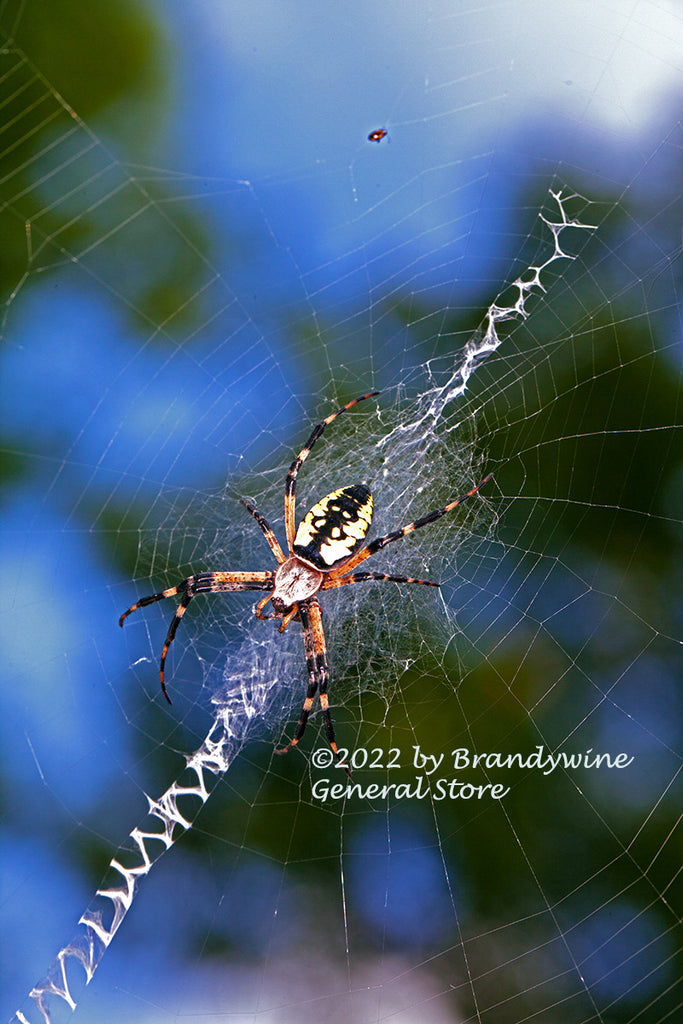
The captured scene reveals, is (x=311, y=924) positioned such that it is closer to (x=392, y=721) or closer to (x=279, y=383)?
(x=392, y=721)

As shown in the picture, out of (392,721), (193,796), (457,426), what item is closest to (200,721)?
(193,796)

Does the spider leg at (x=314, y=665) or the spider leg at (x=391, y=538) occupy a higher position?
the spider leg at (x=391, y=538)

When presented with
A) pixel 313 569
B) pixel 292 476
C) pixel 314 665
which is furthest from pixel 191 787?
pixel 292 476

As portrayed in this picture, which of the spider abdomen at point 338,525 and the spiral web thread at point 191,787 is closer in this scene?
the spider abdomen at point 338,525

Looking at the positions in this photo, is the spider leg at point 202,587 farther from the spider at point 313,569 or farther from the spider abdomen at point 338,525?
the spider abdomen at point 338,525

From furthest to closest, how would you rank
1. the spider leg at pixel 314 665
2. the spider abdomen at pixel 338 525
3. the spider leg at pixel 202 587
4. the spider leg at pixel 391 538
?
the spider leg at pixel 202 587
the spider leg at pixel 314 665
the spider leg at pixel 391 538
the spider abdomen at pixel 338 525

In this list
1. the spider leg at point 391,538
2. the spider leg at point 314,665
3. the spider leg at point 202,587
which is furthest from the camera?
the spider leg at point 202,587

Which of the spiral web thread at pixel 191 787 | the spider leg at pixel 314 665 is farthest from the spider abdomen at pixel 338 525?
the spiral web thread at pixel 191 787

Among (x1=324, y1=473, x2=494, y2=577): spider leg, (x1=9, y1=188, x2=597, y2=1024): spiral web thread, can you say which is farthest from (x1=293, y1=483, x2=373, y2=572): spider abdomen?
(x1=9, y1=188, x2=597, y2=1024): spiral web thread
